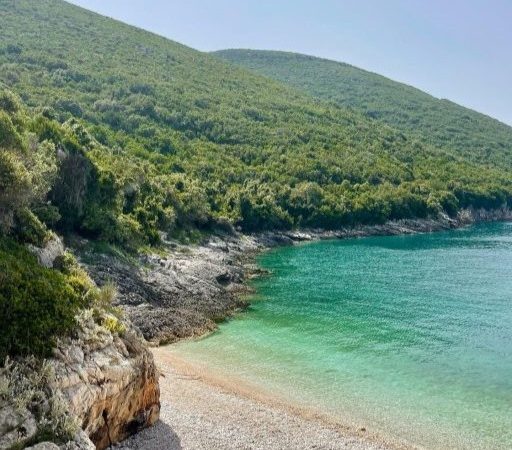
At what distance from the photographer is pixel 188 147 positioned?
400ft

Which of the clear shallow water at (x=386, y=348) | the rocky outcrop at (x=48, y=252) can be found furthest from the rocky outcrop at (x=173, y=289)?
the rocky outcrop at (x=48, y=252)

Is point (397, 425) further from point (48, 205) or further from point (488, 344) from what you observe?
point (48, 205)

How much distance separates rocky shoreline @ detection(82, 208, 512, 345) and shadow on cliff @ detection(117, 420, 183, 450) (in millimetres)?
14643

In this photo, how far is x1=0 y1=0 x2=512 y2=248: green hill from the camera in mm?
66812

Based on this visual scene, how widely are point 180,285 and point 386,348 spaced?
2184 cm

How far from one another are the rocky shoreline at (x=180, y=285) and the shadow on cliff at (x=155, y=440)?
14.6m

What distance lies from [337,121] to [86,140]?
109 m

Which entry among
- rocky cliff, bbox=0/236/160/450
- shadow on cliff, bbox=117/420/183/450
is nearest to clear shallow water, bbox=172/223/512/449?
shadow on cliff, bbox=117/420/183/450

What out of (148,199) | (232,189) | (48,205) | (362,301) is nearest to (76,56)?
(232,189)

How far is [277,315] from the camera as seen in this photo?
1877 inches

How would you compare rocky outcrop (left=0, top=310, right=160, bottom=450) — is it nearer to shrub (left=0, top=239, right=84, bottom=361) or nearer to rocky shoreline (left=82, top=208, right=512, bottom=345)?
shrub (left=0, top=239, right=84, bottom=361)

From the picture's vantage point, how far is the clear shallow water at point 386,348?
93.6 ft

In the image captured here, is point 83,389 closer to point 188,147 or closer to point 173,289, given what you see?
point 173,289

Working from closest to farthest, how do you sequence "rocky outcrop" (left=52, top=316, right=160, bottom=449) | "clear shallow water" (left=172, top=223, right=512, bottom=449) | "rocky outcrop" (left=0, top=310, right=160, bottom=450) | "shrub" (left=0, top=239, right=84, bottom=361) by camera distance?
"rocky outcrop" (left=0, top=310, right=160, bottom=450), "shrub" (left=0, top=239, right=84, bottom=361), "rocky outcrop" (left=52, top=316, right=160, bottom=449), "clear shallow water" (left=172, top=223, right=512, bottom=449)
